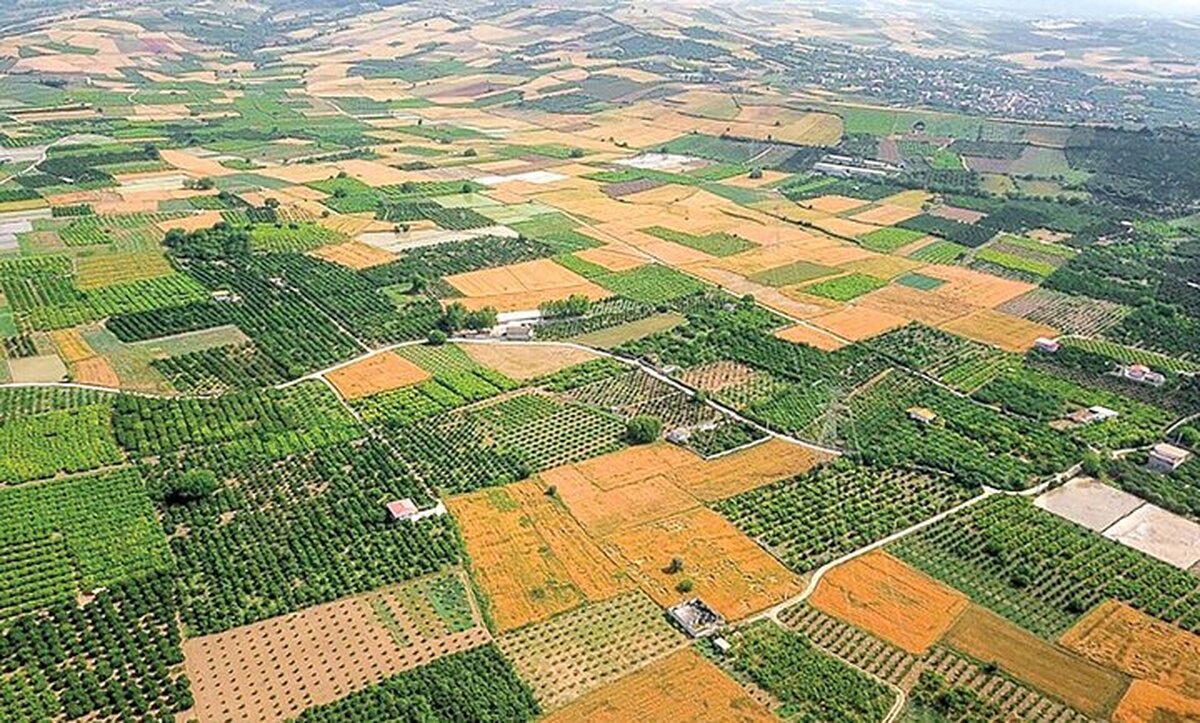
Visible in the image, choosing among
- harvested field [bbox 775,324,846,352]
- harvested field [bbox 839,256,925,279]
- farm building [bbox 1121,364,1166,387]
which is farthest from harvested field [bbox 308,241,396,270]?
farm building [bbox 1121,364,1166,387]

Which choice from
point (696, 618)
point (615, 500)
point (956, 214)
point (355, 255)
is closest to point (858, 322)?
point (615, 500)

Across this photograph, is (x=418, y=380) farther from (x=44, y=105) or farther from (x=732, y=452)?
(x=44, y=105)

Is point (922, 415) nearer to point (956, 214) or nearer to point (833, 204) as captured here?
point (956, 214)

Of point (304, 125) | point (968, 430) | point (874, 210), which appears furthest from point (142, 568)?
point (304, 125)

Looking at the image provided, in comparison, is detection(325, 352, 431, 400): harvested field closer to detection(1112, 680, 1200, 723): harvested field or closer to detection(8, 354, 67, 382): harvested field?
detection(8, 354, 67, 382): harvested field

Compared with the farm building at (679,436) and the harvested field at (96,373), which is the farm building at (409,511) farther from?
the harvested field at (96,373)
